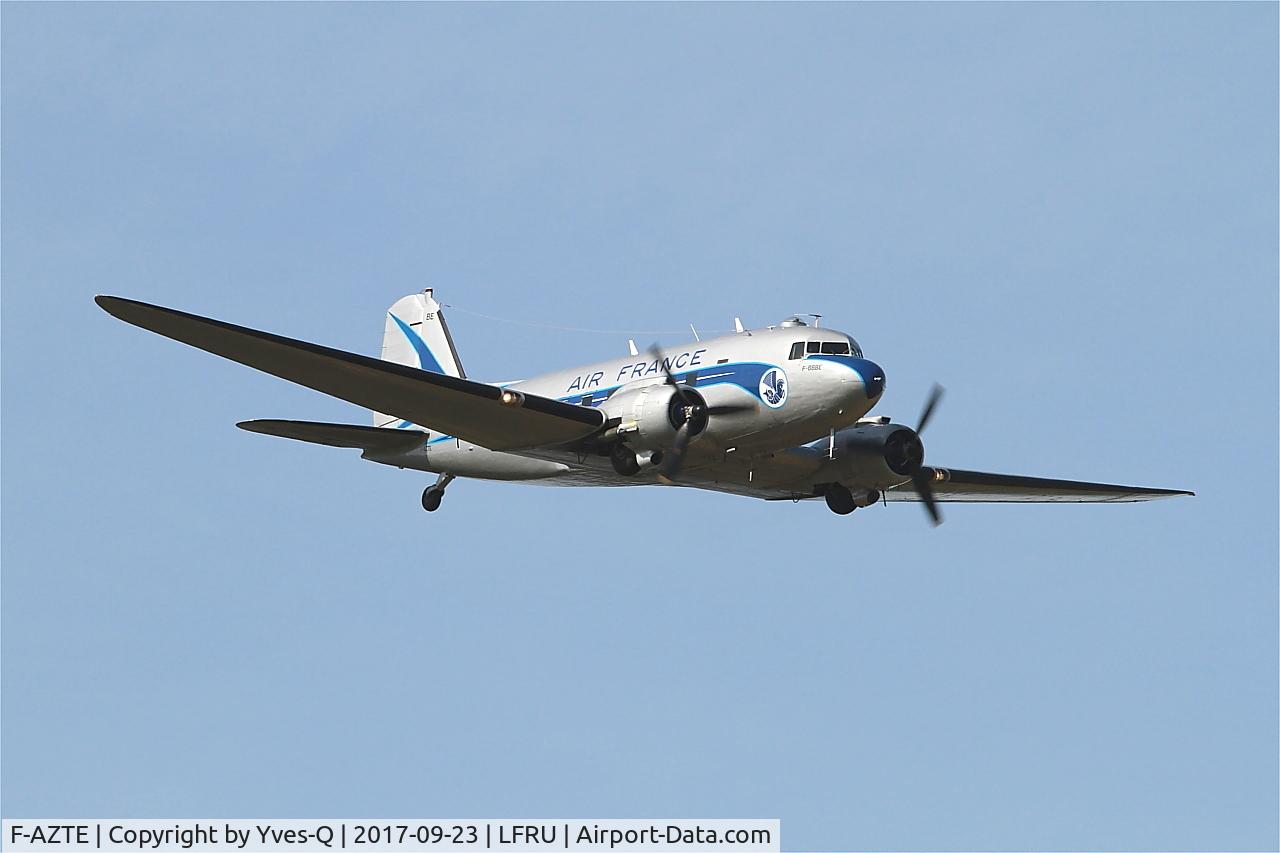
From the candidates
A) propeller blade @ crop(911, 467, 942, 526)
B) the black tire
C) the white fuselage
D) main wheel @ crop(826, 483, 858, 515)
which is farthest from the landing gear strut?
propeller blade @ crop(911, 467, 942, 526)

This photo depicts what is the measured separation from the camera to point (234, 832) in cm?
2800

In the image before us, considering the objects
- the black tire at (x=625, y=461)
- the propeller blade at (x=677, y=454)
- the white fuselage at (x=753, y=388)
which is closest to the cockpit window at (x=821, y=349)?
the white fuselage at (x=753, y=388)

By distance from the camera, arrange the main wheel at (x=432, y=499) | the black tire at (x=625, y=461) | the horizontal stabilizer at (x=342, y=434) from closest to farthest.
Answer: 1. the black tire at (x=625, y=461)
2. the horizontal stabilizer at (x=342, y=434)
3. the main wheel at (x=432, y=499)

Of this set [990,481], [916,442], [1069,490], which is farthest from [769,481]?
[1069,490]

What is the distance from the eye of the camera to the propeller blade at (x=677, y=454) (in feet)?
107

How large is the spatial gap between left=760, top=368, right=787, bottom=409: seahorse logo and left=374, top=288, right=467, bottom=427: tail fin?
11.4 m

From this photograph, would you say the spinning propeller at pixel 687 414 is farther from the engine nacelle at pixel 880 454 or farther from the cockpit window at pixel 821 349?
the engine nacelle at pixel 880 454

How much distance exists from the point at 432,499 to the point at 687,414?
8.52 meters

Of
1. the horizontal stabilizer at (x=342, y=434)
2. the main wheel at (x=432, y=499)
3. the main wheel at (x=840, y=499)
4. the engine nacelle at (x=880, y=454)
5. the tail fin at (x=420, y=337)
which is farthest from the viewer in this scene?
the tail fin at (x=420, y=337)

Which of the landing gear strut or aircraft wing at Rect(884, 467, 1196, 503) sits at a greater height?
aircraft wing at Rect(884, 467, 1196, 503)

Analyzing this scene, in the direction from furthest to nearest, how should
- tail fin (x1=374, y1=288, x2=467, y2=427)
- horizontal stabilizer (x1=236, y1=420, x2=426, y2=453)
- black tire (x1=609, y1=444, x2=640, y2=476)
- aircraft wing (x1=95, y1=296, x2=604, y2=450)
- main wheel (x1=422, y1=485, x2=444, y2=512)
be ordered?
tail fin (x1=374, y1=288, x2=467, y2=427), main wheel (x1=422, y1=485, x2=444, y2=512), horizontal stabilizer (x1=236, y1=420, x2=426, y2=453), black tire (x1=609, y1=444, x2=640, y2=476), aircraft wing (x1=95, y1=296, x2=604, y2=450)

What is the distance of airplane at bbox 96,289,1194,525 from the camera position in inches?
1272

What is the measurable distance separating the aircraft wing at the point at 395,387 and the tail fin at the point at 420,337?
747 centimetres

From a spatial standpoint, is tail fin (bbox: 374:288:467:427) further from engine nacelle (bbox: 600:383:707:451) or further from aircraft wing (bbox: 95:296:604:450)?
engine nacelle (bbox: 600:383:707:451)
